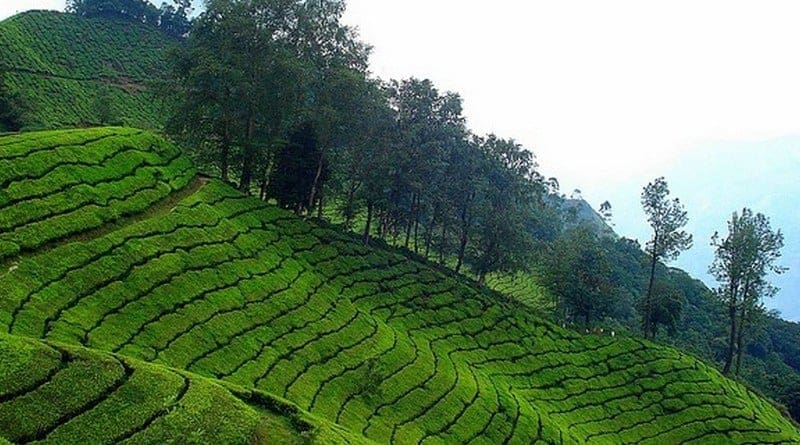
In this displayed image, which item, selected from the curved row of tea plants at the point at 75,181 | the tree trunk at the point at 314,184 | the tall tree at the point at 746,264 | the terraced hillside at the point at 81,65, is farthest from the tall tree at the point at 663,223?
the terraced hillside at the point at 81,65

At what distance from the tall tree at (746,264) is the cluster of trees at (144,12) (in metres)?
82.9

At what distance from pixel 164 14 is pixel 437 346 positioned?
290 feet

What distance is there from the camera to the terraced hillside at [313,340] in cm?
2103

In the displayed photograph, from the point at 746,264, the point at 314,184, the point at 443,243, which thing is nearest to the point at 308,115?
the point at 314,184

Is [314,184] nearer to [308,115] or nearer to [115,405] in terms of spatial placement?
[308,115]

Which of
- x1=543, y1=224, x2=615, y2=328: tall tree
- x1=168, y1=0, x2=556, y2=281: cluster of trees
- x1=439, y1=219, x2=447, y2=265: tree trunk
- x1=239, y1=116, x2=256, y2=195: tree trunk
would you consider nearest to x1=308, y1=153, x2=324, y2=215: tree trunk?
x1=168, y1=0, x2=556, y2=281: cluster of trees

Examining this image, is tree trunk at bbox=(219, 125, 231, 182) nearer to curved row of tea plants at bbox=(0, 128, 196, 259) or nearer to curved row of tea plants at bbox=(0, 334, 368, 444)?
curved row of tea plants at bbox=(0, 128, 196, 259)

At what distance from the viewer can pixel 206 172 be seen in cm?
4200

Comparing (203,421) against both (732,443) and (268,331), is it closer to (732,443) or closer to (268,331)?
(268,331)

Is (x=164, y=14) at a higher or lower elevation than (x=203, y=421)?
higher

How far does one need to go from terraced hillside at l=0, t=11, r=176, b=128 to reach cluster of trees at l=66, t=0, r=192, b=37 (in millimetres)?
2877

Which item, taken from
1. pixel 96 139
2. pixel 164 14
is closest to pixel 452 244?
pixel 96 139

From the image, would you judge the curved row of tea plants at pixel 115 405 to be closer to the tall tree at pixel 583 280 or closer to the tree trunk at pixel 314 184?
the tree trunk at pixel 314 184

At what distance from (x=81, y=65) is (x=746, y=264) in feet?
255
